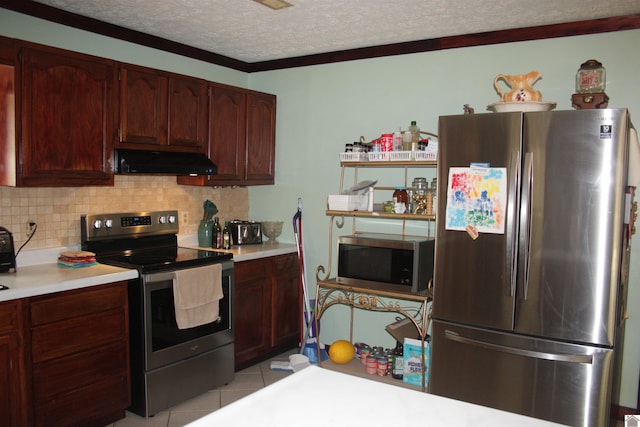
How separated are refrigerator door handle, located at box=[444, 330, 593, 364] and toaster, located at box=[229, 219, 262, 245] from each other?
75.0 inches

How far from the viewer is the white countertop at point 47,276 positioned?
257cm

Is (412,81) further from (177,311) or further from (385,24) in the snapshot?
(177,311)

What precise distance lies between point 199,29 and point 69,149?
1.22 metres

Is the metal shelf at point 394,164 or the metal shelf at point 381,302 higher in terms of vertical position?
the metal shelf at point 394,164

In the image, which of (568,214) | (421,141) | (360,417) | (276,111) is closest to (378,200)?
(421,141)

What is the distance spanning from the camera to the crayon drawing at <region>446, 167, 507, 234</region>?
270 cm

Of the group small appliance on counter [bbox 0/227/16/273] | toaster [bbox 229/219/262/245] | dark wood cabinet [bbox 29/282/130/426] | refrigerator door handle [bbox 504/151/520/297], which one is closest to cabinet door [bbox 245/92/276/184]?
toaster [bbox 229/219/262/245]

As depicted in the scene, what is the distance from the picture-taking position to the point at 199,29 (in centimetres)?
352

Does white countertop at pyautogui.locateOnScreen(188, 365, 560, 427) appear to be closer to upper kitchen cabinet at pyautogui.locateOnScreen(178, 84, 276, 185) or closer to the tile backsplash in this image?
the tile backsplash

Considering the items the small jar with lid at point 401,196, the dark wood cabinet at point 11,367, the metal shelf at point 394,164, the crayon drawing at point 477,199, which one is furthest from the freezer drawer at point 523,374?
the dark wood cabinet at point 11,367

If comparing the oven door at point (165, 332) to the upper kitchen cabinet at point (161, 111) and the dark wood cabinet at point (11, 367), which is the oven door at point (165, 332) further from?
the upper kitchen cabinet at point (161, 111)

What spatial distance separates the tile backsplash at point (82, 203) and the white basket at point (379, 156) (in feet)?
4.82

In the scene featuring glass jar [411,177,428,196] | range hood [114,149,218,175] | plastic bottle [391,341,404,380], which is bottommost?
plastic bottle [391,341,404,380]

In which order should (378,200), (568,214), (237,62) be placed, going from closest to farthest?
(568,214) < (378,200) < (237,62)
